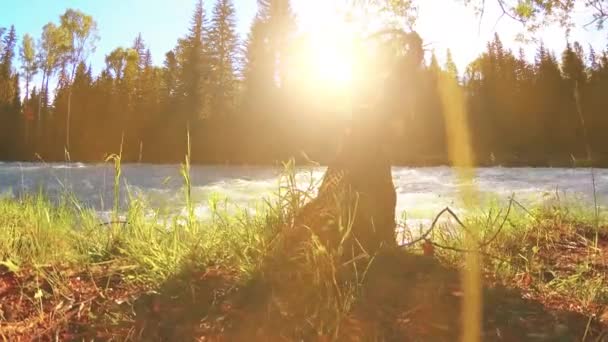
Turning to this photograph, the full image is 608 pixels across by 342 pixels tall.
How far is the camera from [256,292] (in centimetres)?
177

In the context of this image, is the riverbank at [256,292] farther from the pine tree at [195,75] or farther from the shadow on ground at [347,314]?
the pine tree at [195,75]

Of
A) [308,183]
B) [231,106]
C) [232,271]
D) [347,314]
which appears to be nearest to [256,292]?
[232,271]

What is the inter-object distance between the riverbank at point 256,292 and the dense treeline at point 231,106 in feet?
64.1

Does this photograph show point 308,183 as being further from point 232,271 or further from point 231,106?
point 231,106

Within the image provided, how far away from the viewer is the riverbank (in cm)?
153

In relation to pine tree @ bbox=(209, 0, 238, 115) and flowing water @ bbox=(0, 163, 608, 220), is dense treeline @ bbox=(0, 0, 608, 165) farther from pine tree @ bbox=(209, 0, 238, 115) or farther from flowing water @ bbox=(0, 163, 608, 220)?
flowing water @ bbox=(0, 163, 608, 220)

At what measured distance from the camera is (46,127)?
34.7 m

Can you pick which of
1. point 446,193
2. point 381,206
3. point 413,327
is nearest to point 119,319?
point 413,327

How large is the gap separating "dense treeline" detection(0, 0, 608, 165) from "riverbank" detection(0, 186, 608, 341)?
19551 millimetres

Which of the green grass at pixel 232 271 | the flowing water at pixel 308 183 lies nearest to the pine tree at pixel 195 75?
the flowing water at pixel 308 183

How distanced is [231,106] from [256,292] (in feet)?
95.9

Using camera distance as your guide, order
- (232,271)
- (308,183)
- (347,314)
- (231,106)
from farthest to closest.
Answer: (231,106) → (308,183) → (232,271) → (347,314)

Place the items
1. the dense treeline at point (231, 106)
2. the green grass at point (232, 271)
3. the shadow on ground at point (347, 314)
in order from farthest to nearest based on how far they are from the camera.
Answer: the dense treeline at point (231, 106) → the green grass at point (232, 271) → the shadow on ground at point (347, 314)

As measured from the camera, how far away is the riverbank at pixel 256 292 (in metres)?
1.53
